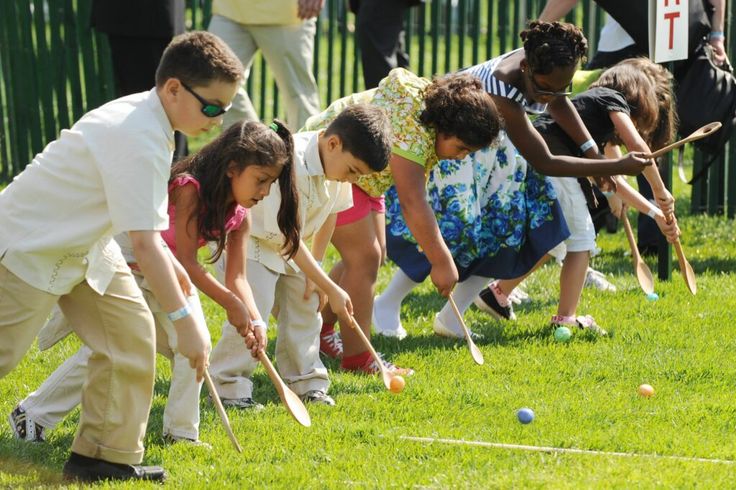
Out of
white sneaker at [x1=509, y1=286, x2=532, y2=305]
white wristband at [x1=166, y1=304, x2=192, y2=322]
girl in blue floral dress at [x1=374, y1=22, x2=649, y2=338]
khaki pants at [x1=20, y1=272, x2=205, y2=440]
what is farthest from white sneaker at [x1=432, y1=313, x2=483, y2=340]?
white wristband at [x1=166, y1=304, x2=192, y2=322]

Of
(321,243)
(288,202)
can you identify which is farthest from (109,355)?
(321,243)

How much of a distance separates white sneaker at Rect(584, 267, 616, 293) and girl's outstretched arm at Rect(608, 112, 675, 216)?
840 millimetres

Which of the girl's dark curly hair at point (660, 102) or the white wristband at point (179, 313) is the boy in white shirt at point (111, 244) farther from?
the girl's dark curly hair at point (660, 102)

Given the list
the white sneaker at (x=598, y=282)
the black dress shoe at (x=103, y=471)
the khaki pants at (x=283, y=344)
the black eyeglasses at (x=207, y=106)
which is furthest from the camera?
the white sneaker at (x=598, y=282)

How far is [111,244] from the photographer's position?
12.8 ft

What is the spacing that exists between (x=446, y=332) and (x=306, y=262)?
4.94 ft

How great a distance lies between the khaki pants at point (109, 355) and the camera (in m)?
3.76

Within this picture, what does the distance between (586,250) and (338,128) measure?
1.88m

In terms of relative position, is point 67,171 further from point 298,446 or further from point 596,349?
point 596,349

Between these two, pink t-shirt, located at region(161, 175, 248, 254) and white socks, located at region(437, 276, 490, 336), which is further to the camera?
white socks, located at region(437, 276, 490, 336)

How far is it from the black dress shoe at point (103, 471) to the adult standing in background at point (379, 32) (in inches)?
190

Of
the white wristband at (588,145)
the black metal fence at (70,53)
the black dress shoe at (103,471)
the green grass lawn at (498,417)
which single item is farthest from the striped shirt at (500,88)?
the black metal fence at (70,53)

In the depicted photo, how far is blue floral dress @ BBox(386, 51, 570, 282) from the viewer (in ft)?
18.7

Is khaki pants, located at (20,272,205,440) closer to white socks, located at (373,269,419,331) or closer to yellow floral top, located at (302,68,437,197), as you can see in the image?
yellow floral top, located at (302,68,437,197)
